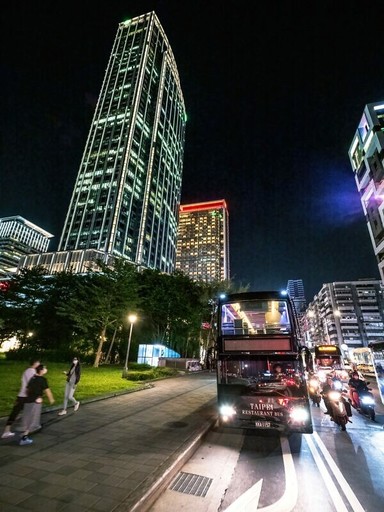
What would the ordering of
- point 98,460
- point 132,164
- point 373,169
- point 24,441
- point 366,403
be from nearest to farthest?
point 98,460 → point 24,441 → point 366,403 → point 373,169 → point 132,164

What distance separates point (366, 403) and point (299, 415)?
5.44 m

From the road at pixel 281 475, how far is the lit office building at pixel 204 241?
152m

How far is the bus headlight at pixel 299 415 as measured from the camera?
6.87m

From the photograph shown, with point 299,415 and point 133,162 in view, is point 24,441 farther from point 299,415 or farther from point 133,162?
point 133,162

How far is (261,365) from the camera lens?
823cm

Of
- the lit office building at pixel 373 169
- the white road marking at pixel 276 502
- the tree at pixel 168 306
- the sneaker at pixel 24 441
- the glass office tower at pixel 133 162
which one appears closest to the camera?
the white road marking at pixel 276 502

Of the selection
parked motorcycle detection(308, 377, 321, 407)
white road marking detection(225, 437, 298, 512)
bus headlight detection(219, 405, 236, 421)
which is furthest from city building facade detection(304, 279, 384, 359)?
white road marking detection(225, 437, 298, 512)

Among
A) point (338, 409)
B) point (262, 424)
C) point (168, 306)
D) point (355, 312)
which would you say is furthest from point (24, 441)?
point (355, 312)

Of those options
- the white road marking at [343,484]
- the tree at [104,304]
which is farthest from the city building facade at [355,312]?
the white road marking at [343,484]

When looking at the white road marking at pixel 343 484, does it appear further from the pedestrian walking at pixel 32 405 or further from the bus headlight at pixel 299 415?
the pedestrian walking at pixel 32 405

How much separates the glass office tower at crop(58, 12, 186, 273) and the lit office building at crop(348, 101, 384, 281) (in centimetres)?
6348

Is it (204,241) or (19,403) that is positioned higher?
(204,241)

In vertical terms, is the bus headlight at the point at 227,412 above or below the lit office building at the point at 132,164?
below

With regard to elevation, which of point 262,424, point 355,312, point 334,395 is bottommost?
point 262,424
